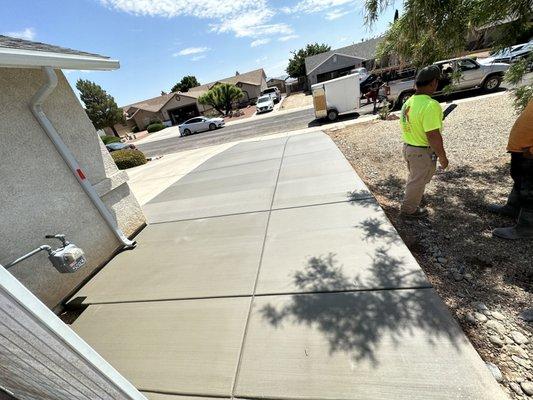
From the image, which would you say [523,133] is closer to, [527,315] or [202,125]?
[527,315]

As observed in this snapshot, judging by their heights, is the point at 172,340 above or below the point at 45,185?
below

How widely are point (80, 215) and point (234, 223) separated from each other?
82.8 inches

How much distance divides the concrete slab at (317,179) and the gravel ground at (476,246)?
0.55m

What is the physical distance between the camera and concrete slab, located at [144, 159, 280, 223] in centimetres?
498

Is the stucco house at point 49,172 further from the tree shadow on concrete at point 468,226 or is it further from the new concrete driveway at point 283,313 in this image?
the tree shadow on concrete at point 468,226

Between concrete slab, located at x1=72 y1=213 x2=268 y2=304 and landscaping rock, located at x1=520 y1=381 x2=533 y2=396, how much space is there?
81.3 inches

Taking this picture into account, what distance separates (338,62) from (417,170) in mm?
41253

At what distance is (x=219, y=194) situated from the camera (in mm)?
5793

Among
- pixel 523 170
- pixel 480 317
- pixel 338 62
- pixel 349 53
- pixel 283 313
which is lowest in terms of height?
pixel 480 317

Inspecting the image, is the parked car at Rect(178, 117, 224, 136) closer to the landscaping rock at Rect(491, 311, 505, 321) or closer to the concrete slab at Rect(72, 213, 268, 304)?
the concrete slab at Rect(72, 213, 268, 304)

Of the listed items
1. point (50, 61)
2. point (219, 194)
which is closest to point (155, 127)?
point (219, 194)

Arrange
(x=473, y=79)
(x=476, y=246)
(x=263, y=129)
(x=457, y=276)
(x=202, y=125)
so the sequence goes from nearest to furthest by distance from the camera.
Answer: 1. (x=457, y=276)
2. (x=476, y=246)
3. (x=473, y=79)
4. (x=263, y=129)
5. (x=202, y=125)

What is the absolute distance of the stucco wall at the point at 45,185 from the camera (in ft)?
9.61

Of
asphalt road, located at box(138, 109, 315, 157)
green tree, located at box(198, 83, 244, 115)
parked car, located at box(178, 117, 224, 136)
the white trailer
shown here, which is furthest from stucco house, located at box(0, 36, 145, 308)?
green tree, located at box(198, 83, 244, 115)
